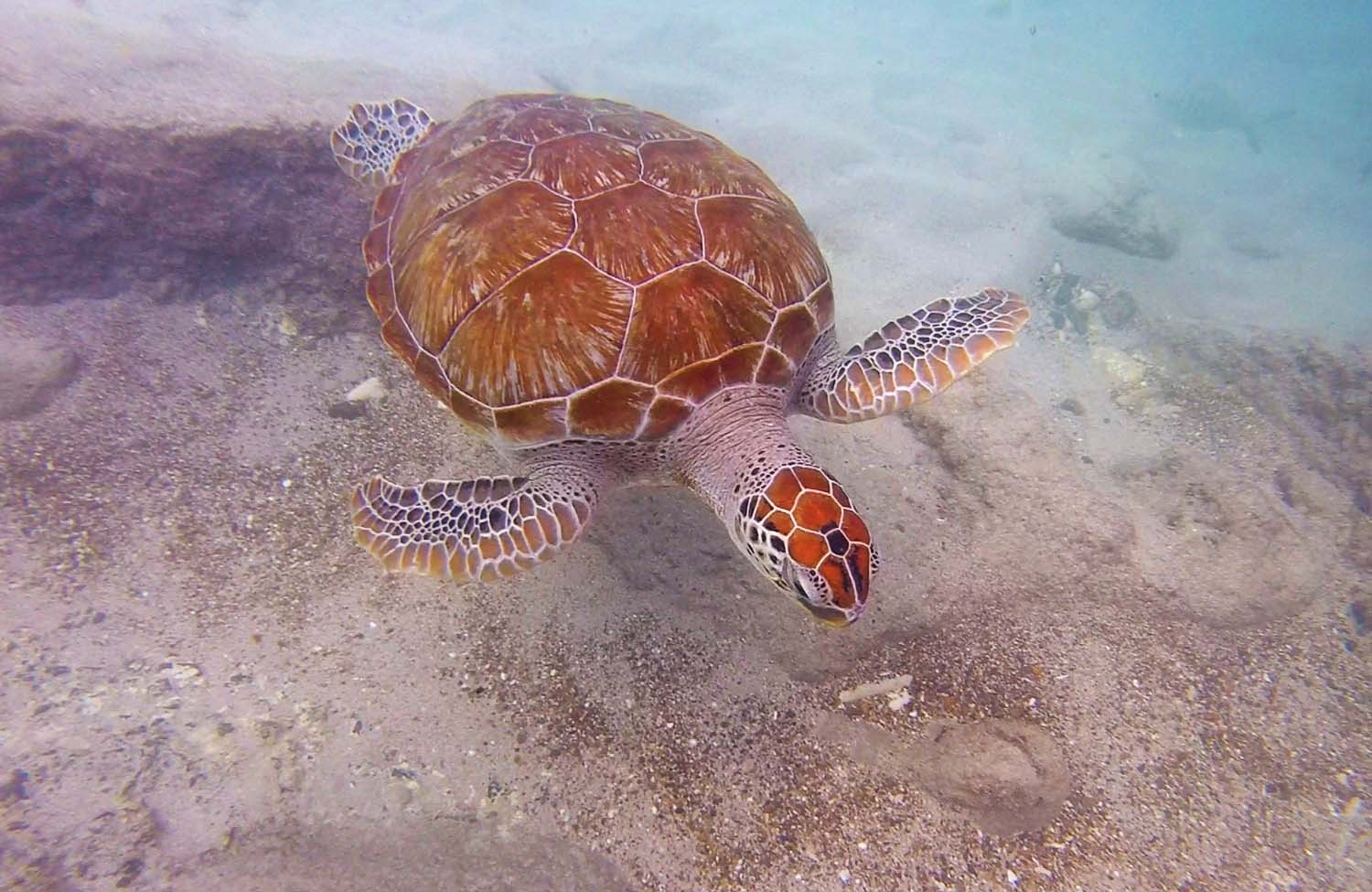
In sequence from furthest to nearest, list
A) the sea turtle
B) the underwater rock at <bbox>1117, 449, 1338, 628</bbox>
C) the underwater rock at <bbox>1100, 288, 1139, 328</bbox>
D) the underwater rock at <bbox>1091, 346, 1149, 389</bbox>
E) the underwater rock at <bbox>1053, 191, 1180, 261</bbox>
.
Result: the underwater rock at <bbox>1053, 191, 1180, 261</bbox>, the underwater rock at <bbox>1100, 288, 1139, 328</bbox>, the underwater rock at <bbox>1091, 346, 1149, 389</bbox>, the underwater rock at <bbox>1117, 449, 1338, 628</bbox>, the sea turtle

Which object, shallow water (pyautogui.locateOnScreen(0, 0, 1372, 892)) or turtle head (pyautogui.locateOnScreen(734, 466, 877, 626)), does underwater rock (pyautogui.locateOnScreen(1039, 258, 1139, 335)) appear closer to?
shallow water (pyautogui.locateOnScreen(0, 0, 1372, 892))

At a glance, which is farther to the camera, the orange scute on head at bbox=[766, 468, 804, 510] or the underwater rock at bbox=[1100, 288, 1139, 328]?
the underwater rock at bbox=[1100, 288, 1139, 328]

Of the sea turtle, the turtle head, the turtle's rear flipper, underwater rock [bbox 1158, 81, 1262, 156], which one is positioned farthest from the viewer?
underwater rock [bbox 1158, 81, 1262, 156]

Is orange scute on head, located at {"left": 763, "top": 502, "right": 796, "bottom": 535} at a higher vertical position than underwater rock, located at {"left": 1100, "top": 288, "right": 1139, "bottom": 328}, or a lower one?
higher

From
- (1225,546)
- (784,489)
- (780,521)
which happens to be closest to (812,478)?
(784,489)

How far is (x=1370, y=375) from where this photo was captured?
5.67 m

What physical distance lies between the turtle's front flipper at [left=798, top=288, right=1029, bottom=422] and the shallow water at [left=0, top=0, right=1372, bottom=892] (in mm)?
814

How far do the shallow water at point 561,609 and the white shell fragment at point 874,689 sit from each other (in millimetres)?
17

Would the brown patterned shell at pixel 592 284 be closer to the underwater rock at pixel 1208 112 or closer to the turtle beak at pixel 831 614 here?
the turtle beak at pixel 831 614

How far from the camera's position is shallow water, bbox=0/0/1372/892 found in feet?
7.99

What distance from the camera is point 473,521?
9.48ft

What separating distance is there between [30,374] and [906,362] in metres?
4.88

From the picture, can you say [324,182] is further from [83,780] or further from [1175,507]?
[1175,507]

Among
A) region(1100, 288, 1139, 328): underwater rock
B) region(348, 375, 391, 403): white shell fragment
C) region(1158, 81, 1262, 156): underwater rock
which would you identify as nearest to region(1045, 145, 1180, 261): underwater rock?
region(1100, 288, 1139, 328): underwater rock
